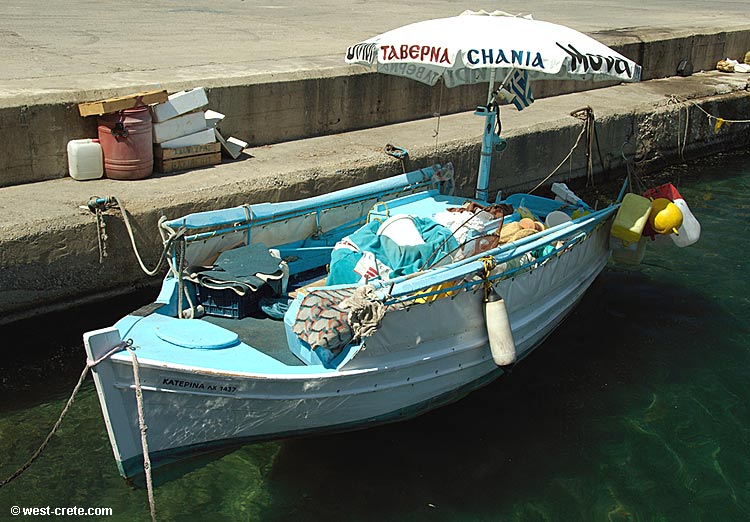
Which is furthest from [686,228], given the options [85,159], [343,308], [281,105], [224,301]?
[85,159]

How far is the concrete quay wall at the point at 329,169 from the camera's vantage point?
673 centimetres

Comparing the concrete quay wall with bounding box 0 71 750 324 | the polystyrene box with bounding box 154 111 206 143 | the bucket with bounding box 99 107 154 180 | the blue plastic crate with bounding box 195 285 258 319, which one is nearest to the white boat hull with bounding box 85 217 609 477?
the blue plastic crate with bounding box 195 285 258 319

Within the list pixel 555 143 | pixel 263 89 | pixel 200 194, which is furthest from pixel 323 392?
pixel 555 143

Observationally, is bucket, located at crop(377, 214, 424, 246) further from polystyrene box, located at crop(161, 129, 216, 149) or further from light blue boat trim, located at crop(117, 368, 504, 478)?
polystyrene box, located at crop(161, 129, 216, 149)

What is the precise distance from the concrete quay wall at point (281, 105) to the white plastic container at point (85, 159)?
154mm

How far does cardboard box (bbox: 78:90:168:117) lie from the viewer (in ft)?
24.6

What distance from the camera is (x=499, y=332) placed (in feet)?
18.7

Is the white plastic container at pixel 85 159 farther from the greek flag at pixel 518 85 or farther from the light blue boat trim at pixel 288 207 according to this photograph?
the greek flag at pixel 518 85

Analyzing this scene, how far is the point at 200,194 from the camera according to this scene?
745 centimetres

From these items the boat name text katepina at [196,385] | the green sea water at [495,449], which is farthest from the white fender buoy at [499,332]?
the boat name text katepina at [196,385]

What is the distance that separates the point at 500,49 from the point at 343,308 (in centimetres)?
242

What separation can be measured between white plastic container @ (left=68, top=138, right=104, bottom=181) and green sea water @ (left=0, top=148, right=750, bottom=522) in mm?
1292

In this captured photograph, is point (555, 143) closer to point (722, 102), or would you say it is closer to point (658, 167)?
point (658, 167)

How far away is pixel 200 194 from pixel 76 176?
1221 millimetres
